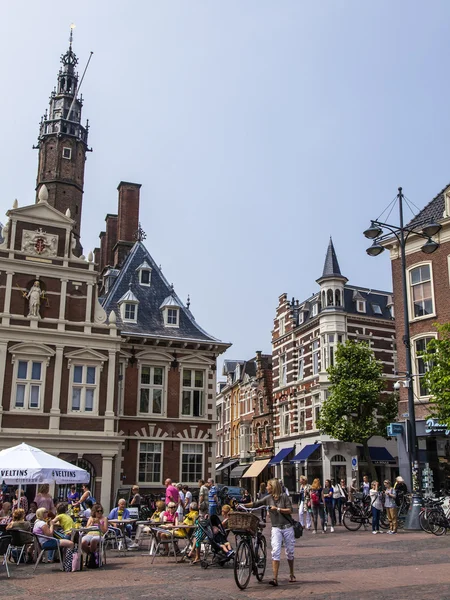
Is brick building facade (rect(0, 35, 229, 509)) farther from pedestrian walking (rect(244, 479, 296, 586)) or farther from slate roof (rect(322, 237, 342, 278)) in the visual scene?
pedestrian walking (rect(244, 479, 296, 586))

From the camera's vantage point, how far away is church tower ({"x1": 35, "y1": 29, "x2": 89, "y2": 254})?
48844mm

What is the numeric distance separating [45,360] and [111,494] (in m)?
6.59

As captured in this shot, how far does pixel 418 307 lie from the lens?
29375 mm

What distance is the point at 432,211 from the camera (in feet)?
99.7

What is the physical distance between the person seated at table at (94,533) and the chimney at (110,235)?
28043 mm

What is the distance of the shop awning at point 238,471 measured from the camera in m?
55.6

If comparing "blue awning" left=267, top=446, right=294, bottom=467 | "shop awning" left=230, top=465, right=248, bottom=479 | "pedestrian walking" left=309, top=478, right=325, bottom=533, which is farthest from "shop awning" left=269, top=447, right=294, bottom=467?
"pedestrian walking" left=309, top=478, right=325, bottom=533

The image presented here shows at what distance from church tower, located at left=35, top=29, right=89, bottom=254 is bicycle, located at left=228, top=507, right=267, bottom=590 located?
39.2 m

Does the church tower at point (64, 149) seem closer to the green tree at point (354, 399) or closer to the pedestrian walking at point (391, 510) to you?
the green tree at point (354, 399)

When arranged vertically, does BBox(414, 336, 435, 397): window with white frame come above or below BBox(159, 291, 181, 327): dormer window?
below

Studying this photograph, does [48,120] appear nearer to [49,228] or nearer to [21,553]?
[49,228]

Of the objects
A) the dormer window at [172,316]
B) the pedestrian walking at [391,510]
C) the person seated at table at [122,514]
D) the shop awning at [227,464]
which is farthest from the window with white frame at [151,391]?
the shop awning at [227,464]

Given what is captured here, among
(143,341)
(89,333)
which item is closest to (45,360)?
(89,333)

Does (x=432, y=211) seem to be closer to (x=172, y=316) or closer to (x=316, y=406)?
(x=172, y=316)
